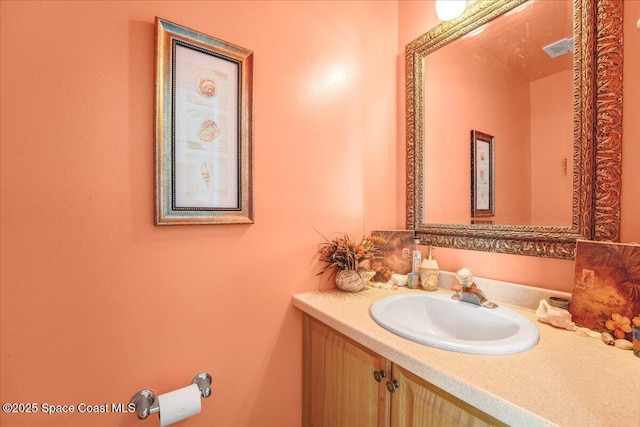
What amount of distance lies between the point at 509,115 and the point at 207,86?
1.16 metres

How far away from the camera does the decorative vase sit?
3.93ft

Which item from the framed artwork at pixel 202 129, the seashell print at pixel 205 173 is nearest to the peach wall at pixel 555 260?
the framed artwork at pixel 202 129

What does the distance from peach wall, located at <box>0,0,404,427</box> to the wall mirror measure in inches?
16.7

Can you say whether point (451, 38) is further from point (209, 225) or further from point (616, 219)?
point (209, 225)

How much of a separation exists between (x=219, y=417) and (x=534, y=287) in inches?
49.0

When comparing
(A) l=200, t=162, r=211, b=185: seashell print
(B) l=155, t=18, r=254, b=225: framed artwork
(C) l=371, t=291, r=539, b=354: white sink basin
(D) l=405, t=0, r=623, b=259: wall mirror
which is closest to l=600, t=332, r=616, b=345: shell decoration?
(C) l=371, t=291, r=539, b=354: white sink basin

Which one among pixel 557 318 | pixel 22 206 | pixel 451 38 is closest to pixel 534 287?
pixel 557 318

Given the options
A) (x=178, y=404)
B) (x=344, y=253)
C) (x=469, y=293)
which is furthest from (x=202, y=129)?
(x=469, y=293)

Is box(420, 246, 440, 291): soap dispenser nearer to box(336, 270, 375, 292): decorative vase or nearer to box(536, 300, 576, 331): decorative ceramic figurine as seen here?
box(336, 270, 375, 292): decorative vase

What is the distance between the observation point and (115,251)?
→ 829mm

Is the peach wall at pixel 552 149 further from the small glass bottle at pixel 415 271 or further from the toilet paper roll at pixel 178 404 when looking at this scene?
the toilet paper roll at pixel 178 404

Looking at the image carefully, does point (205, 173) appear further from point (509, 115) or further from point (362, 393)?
point (509, 115)

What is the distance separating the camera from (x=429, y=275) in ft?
4.01

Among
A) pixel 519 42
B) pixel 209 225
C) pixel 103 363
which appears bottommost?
pixel 103 363
